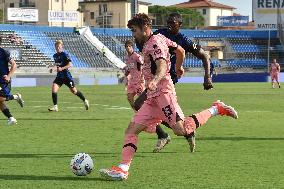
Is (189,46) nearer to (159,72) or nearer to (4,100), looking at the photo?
(159,72)

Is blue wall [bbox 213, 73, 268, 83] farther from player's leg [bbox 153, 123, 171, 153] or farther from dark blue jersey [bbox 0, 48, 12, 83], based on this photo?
player's leg [bbox 153, 123, 171, 153]

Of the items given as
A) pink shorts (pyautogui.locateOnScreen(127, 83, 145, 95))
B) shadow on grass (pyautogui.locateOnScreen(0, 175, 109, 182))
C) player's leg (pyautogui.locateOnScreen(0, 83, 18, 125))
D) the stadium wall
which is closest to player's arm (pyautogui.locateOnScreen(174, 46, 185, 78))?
shadow on grass (pyautogui.locateOnScreen(0, 175, 109, 182))

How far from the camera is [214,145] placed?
12.6 meters

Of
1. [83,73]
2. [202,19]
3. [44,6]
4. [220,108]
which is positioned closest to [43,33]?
[83,73]

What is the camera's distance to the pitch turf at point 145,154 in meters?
8.51

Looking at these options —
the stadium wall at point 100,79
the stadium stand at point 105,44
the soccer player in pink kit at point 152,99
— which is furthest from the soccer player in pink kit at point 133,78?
the stadium stand at point 105,44

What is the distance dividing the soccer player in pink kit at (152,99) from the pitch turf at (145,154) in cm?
32

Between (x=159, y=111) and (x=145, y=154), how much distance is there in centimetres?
216

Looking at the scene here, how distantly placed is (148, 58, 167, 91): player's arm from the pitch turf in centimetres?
118

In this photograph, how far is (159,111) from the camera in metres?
9.23

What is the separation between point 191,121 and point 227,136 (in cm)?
430

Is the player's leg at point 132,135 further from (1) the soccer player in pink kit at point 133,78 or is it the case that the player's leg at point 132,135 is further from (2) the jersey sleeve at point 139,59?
(1) the soccer player in pink kit at point 133,78

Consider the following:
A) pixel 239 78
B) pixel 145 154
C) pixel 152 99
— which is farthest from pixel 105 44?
pixel 152 99

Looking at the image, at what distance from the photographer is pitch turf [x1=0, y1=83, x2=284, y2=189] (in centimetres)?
851
